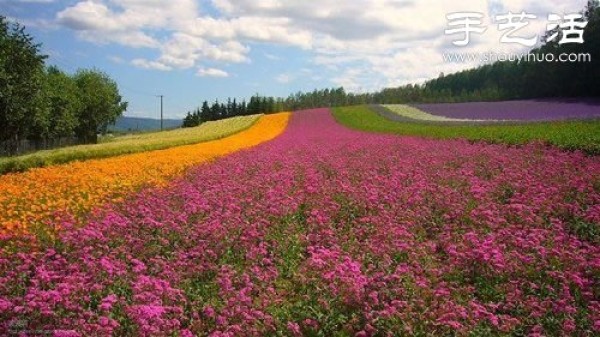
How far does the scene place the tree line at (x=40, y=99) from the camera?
34.1 meters

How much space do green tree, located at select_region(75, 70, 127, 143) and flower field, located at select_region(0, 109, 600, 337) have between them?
6651 cm

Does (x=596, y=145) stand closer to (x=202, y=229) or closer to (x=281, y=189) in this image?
(x=281, y=189)

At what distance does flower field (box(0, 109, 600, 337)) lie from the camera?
18.7ft

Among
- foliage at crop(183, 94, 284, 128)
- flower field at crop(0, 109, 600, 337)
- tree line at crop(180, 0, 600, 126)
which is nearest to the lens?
flower field at crop(0, 109, 600, 337)

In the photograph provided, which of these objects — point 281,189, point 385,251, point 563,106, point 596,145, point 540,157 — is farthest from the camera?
point 563,106

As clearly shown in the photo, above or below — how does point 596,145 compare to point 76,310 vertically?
above

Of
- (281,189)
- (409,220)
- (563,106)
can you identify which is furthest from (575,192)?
(563,106)

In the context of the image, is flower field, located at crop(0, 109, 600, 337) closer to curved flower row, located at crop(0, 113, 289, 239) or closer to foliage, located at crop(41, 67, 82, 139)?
curved flower row, located at crop(0, 113, 289, 239)

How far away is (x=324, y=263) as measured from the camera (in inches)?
273

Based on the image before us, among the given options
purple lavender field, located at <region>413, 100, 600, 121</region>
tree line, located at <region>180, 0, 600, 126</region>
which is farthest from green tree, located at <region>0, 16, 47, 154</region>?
tree line, located at <region>180, 0, 600, 126</region>

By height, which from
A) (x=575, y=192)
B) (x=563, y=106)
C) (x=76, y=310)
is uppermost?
(x=563, y=106)

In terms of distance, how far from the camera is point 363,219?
9.40 m

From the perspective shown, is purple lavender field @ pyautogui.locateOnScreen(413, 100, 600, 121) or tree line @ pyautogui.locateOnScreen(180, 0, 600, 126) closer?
purple lavender field @ pyautogui.locateOnScreen(413, 100, 600, 121)

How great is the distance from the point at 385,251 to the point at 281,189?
15.8 ft
